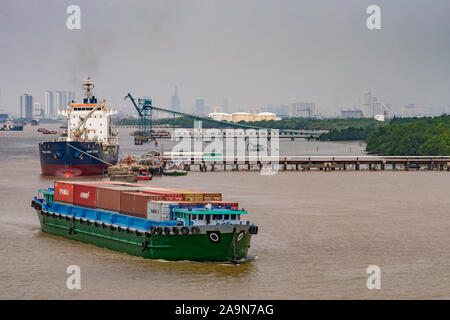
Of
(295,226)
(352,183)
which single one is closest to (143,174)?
(352,183)

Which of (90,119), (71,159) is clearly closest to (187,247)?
(71,159)

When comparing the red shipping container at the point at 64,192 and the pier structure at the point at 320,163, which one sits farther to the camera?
the pier structure at the point at 320,163

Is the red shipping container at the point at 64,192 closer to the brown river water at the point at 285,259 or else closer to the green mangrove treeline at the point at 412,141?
the brown river water at the point at 285,259

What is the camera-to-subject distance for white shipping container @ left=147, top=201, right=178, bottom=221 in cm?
3275

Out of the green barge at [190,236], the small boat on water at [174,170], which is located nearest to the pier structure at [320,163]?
the small boat on water at [174,170]

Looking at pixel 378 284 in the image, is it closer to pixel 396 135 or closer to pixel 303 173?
pixel 303 173

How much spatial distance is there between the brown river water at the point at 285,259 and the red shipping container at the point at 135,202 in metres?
1.98

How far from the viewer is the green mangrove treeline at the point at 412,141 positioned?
4729 inches

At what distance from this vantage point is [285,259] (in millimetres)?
34938

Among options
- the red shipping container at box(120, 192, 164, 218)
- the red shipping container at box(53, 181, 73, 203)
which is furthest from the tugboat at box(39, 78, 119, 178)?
the red shipping container at box(120, 192, 164, 218)

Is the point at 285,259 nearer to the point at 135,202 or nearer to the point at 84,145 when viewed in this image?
the point at 135,202

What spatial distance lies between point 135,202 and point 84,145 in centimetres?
4879

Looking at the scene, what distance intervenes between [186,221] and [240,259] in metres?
2.94

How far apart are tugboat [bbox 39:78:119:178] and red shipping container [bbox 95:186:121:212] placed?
145 feet
